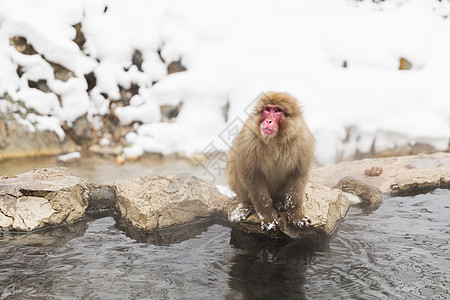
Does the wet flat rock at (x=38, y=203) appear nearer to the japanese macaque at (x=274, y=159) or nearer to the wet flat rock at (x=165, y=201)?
the wet flat rock at (x=165, y=201)

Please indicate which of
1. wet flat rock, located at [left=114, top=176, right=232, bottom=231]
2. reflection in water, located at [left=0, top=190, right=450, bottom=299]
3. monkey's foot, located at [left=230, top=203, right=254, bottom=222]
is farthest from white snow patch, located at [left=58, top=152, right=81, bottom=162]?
monkey's foot, located at [left=230, top=203, right=254, bottom=222]

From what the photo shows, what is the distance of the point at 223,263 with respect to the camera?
9.62 ft


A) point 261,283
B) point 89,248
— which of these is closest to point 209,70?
point 89,248

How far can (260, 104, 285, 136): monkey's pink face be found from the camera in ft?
9.35

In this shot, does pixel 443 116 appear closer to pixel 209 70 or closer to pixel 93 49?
pixel 209 70

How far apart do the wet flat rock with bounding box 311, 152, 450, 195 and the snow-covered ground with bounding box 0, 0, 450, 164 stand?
0.68 metres

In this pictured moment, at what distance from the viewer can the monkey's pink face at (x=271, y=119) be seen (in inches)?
112

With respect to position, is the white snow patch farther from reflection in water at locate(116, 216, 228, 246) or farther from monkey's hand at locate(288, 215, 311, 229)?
monkey's hand at locate(288, 215, 311, 229)

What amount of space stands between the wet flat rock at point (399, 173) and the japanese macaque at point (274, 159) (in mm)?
1766

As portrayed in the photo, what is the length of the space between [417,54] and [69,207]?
5.87 meters

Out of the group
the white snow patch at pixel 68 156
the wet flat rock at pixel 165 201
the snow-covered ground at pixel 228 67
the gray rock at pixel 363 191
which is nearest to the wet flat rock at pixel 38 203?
the wet flat rock at pixel 165 201

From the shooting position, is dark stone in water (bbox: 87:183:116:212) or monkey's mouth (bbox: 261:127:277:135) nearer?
monkey's mouth (bbox: 261:127:277:135)

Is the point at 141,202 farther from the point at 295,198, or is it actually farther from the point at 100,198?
the point at 295,198

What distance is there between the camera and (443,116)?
242 inches
